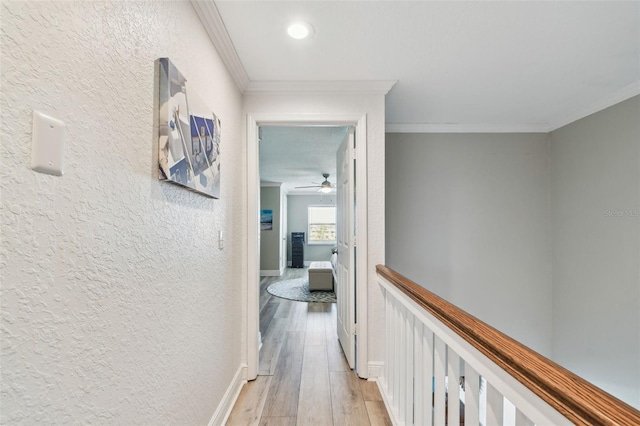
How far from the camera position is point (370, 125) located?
229 cm

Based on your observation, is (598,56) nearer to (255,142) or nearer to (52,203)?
(255,142)

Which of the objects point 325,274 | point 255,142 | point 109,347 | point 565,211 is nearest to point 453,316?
point 109,347

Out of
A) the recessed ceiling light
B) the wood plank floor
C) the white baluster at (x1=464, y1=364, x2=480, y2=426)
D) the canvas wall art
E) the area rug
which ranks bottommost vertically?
the area rug

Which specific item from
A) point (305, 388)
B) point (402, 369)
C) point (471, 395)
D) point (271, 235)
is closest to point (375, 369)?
point (305, 388)

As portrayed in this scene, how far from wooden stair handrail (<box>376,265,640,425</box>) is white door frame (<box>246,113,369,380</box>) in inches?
50.2

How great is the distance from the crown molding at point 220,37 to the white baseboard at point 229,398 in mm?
2075

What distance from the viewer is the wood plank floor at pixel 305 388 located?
5.98 feet

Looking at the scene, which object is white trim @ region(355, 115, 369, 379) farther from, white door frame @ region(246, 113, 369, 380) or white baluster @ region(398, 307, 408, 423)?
white baluster @ region(398, 307, 408, 423)

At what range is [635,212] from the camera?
2.38 metres

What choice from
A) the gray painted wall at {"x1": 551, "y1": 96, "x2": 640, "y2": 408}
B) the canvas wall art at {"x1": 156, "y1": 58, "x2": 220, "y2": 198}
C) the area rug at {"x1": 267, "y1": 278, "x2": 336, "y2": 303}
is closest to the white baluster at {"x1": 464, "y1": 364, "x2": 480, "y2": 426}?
the canvas wall art at {"x1": 156, "y1": 58, "x2": 220, "y2": 198}

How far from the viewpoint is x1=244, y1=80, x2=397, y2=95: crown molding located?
222 centimetres

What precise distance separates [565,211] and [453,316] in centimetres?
287

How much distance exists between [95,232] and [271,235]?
6828 mm

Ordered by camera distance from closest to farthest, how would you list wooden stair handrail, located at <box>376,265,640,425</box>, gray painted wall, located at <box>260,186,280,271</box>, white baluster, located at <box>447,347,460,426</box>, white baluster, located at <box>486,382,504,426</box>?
wooden stair handrail, located at <box>376,265,640,425</box>, white baluster, located at <box>486,382,504,426</box>, white baluster, located at <box>447,347,460,426</box>, gray painted wall, located at <box>260,186,280,271</box>
